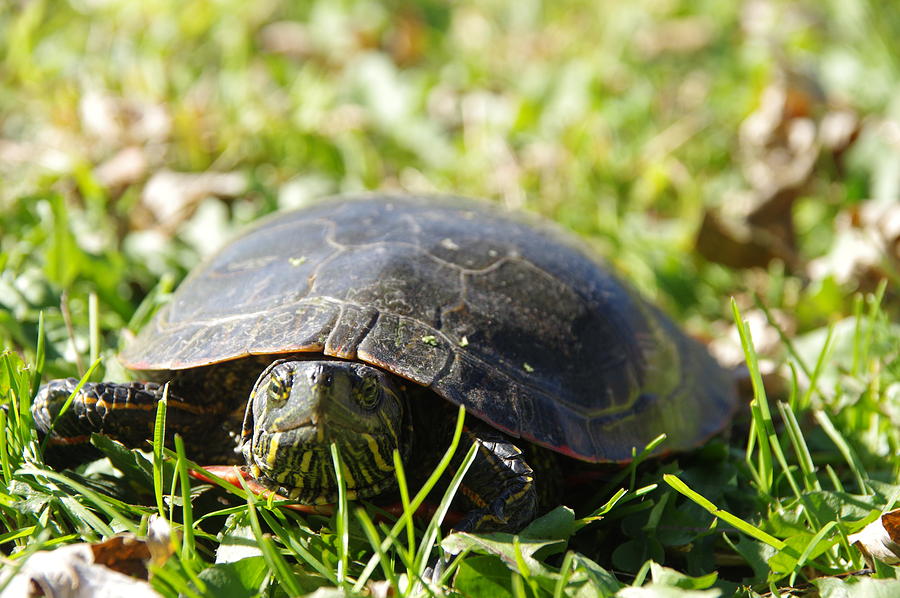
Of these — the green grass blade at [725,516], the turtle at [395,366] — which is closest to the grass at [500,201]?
the green grass blade at [725,516]

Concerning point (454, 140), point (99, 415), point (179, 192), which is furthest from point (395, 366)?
point (454, 140)

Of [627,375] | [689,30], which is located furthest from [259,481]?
[689,30]

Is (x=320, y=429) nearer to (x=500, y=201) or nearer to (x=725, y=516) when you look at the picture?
(x=725, y=516)

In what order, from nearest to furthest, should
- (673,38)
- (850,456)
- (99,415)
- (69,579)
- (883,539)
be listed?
(69,579)
(883,539)
(99,415)
(850,456)
(673,38)

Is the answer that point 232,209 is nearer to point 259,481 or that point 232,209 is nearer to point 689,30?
point 259,481

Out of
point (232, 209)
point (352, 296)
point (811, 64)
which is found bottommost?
point (232, 209)

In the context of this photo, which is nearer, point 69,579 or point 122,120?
point 69,579

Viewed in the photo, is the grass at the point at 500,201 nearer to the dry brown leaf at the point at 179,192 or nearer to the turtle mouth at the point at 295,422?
the dry brown leaf at the point at 179,192
